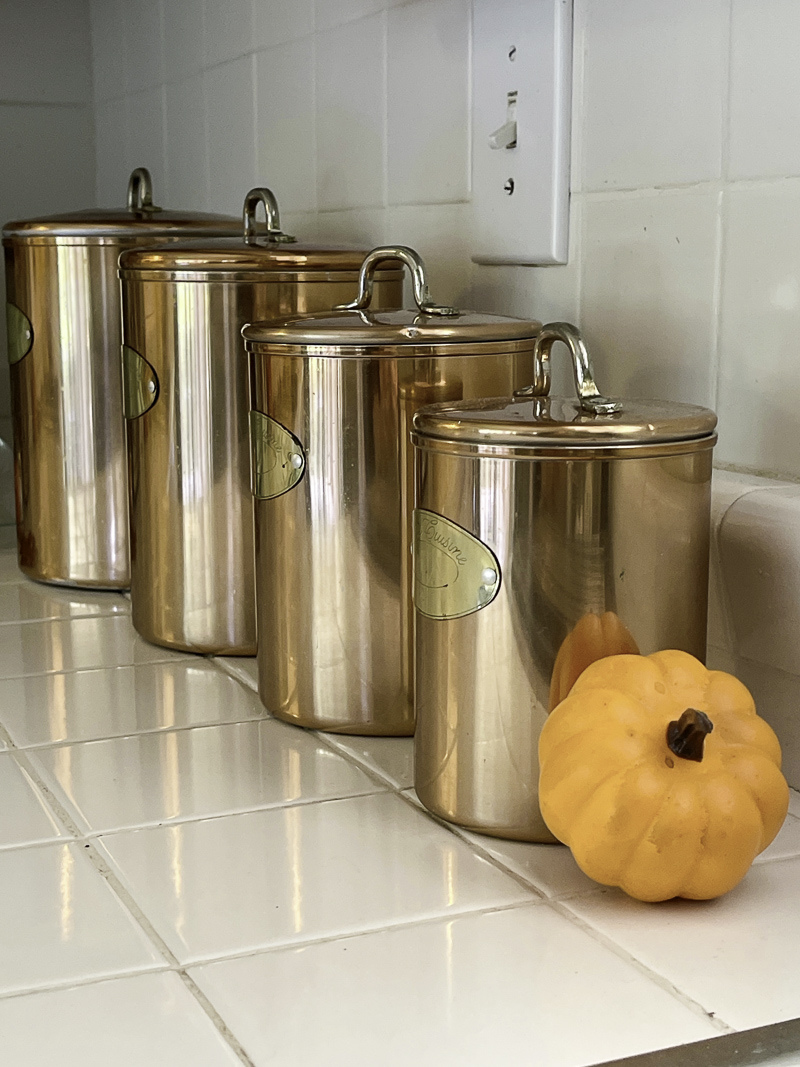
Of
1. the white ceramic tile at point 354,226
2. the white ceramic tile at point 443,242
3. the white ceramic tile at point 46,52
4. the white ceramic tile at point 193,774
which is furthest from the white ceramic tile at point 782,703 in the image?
the white ceramic tile at point 46,52

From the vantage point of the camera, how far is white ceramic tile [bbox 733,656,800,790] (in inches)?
29.3

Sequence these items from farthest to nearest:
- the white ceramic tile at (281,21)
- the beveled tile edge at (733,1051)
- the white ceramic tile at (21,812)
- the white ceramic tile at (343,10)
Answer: the white ceramic tile at (281,21)
the white ceramic tile at (343,10)
the white ceramic tile at (21,812)
the beveled tile edge at (733,1051)

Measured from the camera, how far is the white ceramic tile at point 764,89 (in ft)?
2.43

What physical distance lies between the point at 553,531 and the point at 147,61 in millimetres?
1183

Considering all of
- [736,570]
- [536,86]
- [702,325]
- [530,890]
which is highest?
[536,86]

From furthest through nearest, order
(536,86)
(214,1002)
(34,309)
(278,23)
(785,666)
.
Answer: (278,23) < (34,309) < (536,86) < (785,666) < (214,1002)

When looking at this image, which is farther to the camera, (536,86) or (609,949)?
(536,86)

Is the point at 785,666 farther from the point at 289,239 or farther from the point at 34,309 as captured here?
the point at 34,309

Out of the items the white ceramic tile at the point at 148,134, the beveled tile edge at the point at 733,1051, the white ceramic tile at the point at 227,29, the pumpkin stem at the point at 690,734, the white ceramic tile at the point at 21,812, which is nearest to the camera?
the beveled tile edge at the point at 733,1051

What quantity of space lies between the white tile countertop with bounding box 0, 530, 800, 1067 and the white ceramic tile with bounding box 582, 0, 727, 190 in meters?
0.39

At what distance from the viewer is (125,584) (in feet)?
4.05

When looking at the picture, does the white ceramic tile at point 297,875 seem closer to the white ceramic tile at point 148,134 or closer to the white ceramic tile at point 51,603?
the white ceramic tile at point 51,603

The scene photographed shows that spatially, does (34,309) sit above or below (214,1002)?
above

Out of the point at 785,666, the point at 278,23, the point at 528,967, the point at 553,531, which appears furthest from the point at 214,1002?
the point at 278,23
